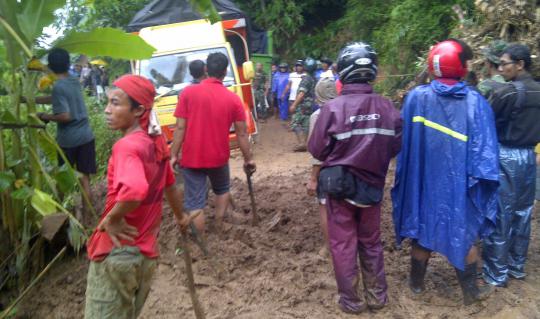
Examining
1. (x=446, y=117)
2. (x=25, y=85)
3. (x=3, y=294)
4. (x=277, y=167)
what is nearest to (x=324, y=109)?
(x=446, y=117)

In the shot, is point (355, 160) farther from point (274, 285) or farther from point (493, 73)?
point (493, 73)

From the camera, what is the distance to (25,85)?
4.09 m

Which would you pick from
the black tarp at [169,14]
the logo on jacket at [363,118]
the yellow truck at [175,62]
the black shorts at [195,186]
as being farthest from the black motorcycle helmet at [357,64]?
the black tarp at [169,14]

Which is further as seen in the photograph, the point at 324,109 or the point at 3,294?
the point at 3,294

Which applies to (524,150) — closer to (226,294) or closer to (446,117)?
(446,117)

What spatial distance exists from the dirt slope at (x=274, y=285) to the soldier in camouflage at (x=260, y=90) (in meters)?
9.72

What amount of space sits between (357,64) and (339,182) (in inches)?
32.4

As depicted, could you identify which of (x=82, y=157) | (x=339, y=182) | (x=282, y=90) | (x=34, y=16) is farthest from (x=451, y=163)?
(x=282, y=90)

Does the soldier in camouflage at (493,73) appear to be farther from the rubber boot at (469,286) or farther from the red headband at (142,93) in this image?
the red headband at (142,93)

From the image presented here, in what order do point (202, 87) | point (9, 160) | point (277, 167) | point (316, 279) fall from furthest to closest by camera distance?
point (277, 167), point (202, 87), point (316, 279), point (9, 160)

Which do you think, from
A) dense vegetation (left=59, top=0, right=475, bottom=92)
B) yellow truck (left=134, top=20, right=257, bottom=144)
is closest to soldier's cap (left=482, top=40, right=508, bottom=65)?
dense vegetation (left=59, top=0, right=475, bottom=92)

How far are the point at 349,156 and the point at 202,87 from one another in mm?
1772

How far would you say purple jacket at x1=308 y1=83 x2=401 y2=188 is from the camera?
361cm

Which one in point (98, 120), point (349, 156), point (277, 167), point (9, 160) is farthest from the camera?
point (277, 167)
